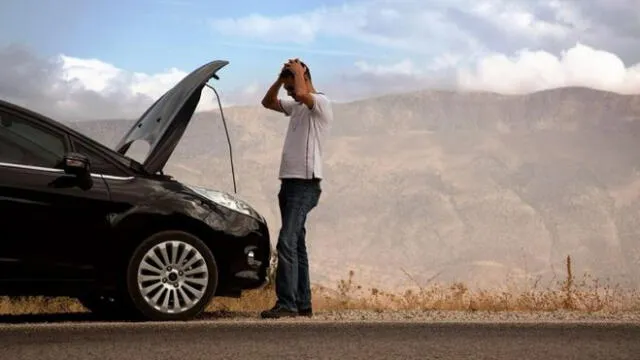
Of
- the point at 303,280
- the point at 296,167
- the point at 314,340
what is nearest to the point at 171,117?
the point at 296,167

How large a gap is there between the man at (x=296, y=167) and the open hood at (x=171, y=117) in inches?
26.8

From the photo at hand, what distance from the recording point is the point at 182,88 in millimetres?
9469

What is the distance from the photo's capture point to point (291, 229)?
30.5ft

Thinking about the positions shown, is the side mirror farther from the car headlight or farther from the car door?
the car headlight

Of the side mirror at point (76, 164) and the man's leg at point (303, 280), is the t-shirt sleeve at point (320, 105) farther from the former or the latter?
the side mirror at point (76, 164)

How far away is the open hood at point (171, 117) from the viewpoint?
9109mm

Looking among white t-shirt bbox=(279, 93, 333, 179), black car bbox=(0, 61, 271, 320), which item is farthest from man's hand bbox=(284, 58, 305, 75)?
black car bbox=(0, 61, 271, 320)

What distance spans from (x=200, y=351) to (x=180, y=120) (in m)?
2.50

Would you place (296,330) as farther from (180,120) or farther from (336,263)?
(336,263)

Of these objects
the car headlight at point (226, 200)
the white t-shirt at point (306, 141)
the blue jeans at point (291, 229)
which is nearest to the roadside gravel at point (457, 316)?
the blue jeans at point (291, 229)

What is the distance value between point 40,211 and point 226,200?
1.47m

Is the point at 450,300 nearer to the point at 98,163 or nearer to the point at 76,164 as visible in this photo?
the point at 98,163

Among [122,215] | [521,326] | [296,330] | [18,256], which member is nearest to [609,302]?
[521,326]

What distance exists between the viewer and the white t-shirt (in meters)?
9.20
